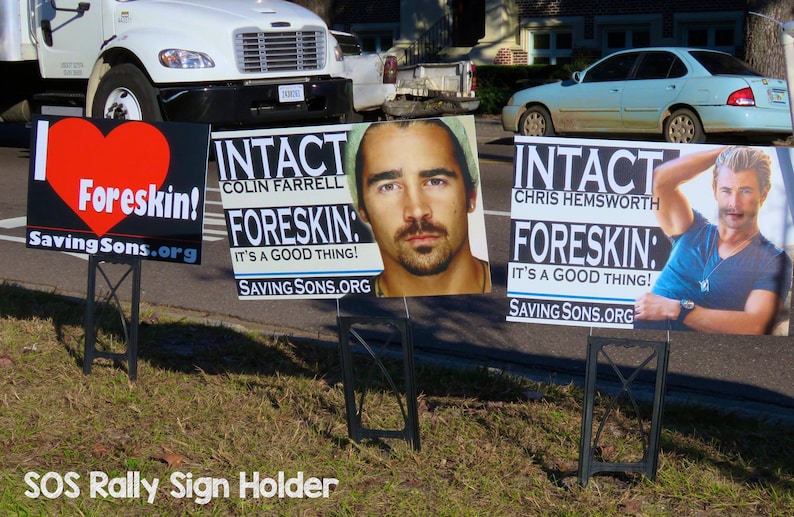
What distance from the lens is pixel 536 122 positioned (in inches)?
658

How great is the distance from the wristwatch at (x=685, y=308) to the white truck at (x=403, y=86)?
10742 mm

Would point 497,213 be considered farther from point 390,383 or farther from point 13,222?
point 390,383

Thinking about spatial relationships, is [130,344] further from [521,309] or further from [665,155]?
[665,155]

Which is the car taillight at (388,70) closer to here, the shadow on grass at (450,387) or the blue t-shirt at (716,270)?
the shadow on grass at (450,387)

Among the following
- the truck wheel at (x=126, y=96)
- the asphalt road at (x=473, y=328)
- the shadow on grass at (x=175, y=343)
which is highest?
the truck wheel at (x=126, y=96)

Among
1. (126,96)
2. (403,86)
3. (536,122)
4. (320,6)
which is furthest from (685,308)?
(320,6)

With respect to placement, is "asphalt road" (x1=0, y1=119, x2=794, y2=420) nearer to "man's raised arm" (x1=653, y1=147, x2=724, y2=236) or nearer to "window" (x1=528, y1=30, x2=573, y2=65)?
"man's raised arm" (x1=653, y1=147, x2=724, y2=236)

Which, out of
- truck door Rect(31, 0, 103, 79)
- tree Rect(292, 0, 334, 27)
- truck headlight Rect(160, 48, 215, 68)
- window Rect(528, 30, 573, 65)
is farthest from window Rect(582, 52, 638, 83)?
window Rect(528, 30, 573, 65)

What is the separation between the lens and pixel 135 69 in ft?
37.7

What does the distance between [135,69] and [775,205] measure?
8.97 metres

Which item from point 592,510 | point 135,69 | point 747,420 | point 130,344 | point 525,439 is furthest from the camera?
point 135,69

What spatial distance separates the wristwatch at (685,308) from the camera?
12.8ft

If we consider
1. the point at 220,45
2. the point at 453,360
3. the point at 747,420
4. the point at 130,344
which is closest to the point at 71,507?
the point at 130,344

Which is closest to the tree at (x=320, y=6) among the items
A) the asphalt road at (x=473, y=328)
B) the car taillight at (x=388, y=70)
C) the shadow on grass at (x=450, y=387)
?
the car taillight at (x=388, y=70)
